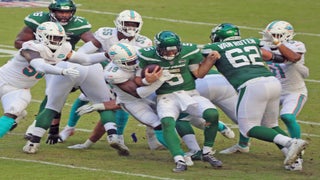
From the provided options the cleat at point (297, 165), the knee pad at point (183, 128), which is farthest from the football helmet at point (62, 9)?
the cleat at point (297, 165)

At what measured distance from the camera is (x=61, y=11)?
11781 mm

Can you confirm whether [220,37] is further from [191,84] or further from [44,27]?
[44,27]

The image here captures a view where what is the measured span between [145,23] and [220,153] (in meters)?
8.64

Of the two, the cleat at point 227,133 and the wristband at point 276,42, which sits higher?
the wristband at point 276,42

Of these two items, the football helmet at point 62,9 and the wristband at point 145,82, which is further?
the football helmet at point 62,9

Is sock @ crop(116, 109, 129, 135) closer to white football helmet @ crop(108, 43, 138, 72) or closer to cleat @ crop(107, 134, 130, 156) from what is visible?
cleat @ crop(107, 134, 130, 156)

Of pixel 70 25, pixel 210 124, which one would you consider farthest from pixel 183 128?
pixel 70 25

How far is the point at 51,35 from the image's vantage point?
1093 centimetres

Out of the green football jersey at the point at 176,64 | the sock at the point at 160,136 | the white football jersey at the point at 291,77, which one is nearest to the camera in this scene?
the green football jersey at the point at 176,64

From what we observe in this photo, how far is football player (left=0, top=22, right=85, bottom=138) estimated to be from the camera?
1094 cm

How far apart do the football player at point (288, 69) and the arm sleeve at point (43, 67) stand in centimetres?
229

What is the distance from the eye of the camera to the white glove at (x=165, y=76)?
1048 cm

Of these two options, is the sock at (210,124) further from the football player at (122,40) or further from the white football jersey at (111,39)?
the white football jersey at (111,39)

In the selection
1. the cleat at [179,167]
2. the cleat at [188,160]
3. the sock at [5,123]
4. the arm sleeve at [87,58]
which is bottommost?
the sock at [5,123]
